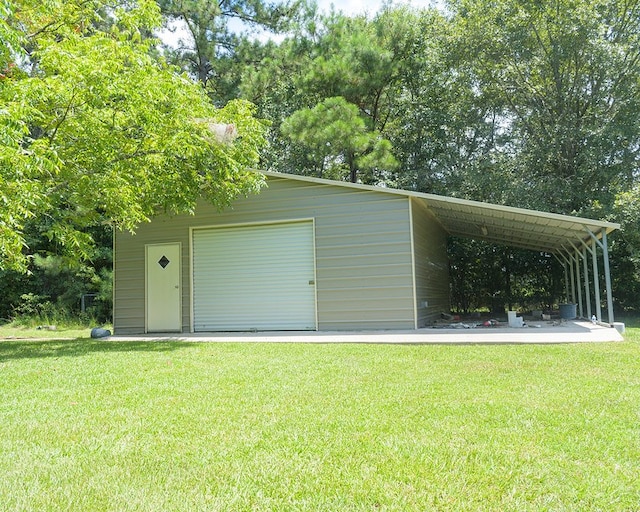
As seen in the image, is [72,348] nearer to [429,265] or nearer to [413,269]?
[413,269]

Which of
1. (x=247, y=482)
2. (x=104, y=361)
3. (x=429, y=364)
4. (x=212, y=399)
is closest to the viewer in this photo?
(x=247, y=482)

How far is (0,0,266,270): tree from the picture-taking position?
6215 millimetres

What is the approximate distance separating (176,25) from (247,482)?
17.6m

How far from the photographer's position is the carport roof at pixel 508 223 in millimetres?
8164

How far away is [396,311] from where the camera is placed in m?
8.69

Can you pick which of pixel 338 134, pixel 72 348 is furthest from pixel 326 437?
pixel 338 134

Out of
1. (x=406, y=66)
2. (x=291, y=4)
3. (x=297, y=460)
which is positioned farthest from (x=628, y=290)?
(x=297, y=460)

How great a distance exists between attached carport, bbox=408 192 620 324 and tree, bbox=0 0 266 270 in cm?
356

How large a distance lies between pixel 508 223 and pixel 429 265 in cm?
200

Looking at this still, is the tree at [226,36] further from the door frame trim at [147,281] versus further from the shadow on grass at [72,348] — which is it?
the shadow on grass at [72,348]

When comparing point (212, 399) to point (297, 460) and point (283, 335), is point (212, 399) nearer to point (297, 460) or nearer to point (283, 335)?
point (297, 460)

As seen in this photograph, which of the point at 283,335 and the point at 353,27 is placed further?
the point at 353,27

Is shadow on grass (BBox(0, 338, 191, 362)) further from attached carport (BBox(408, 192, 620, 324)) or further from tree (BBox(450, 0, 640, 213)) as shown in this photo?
tree (BBox(450, 0, 640, 213))

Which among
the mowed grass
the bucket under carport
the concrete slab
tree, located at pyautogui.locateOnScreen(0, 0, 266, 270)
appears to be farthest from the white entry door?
the bucket under carport
